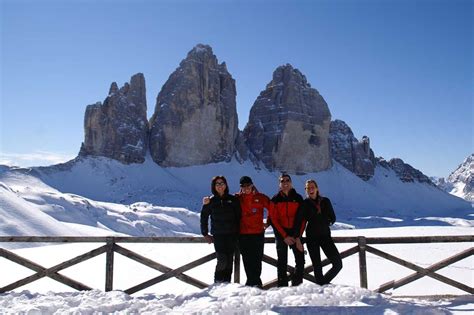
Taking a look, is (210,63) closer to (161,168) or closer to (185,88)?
(185,88)

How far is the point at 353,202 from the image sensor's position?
315 ft

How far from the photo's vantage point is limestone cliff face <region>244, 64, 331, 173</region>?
326 feet

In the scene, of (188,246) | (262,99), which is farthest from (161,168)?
(188,246)

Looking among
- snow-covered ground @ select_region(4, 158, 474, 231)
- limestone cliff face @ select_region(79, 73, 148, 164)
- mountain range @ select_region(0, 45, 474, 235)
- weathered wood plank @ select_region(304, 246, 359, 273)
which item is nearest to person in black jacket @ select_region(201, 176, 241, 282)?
weathered wood plank @ select_region(304, 246, 359, 273)

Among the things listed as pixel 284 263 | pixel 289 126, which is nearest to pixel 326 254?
pixel 284 263

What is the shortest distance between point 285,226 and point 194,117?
8272 centimetres

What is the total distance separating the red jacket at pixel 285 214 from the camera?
7.60m

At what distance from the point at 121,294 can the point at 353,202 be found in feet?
309

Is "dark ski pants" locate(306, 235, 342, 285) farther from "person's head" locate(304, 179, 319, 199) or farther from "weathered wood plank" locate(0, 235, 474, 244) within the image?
"person's head" locate(304, 179, 319, 199)

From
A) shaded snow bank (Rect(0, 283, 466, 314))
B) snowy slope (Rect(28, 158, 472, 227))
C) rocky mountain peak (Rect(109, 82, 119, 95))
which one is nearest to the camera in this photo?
shaded snow bank (Rect(0, 283, 466, 314))

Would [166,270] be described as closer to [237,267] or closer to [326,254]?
[237,267]

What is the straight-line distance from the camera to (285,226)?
25.0 feet

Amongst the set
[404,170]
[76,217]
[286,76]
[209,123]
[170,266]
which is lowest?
[170,266]

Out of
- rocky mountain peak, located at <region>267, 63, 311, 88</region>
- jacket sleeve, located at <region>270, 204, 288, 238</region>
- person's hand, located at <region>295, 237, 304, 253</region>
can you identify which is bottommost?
person's hand, located at <region>295, 237, 304, 253</region>
